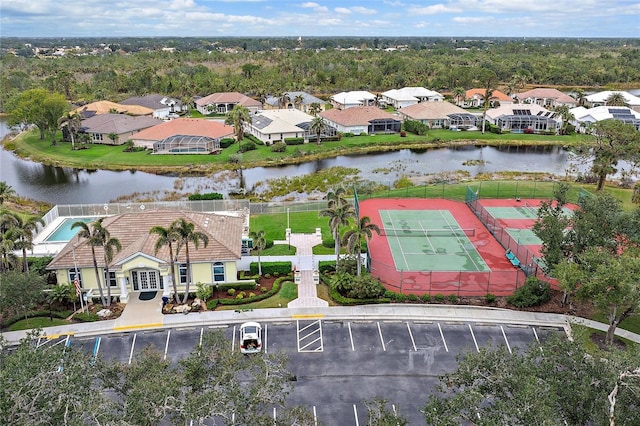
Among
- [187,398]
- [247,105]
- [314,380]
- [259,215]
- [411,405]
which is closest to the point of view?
[187,398]

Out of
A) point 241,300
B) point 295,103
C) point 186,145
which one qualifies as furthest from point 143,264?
point 295,103

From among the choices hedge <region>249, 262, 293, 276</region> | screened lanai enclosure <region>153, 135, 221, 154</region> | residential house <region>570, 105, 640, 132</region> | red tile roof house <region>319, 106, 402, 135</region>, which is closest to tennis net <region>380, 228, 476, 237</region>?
hedge <region>249, 262, 293, 276</region>

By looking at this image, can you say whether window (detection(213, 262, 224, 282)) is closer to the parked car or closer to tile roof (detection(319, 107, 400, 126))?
the parked car

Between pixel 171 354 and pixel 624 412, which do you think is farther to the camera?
pixel 171 354

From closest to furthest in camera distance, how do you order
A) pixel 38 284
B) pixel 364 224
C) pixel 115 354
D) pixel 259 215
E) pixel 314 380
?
pixel 314 380 < pixel 115 354 < pixel 38 284 < pixel 364 224 < pixel 259 215

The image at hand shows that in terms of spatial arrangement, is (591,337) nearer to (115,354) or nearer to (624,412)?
(624,412)

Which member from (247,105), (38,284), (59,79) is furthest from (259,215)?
(59,79)

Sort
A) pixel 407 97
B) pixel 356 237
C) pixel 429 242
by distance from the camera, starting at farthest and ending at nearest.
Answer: pixel 407 97 < pixel 429 242 < pixel 356 237

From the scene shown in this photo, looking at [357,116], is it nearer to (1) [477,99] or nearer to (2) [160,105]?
(1) [477,99]
